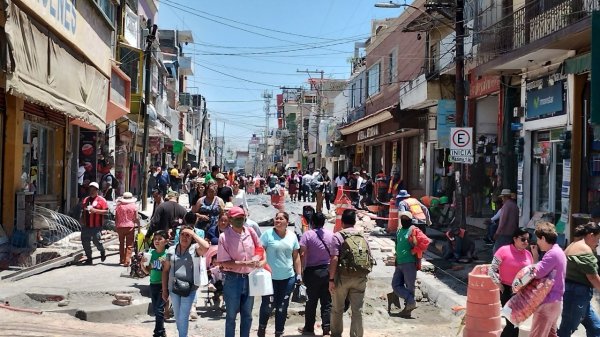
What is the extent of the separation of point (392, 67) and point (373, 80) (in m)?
4.07

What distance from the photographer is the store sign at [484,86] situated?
1746cm

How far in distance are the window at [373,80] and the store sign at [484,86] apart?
13574mm

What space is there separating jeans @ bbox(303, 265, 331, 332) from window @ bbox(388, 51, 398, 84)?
22.3m

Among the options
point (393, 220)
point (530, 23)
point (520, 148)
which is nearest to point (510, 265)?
point (530, 23)

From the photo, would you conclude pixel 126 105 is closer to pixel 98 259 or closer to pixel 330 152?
pixel 98 259

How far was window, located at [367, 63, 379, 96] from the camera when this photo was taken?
108ft

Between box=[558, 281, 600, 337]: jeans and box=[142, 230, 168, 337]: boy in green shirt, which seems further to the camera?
box=[142, 230, 168, 337]: boy in green shirt

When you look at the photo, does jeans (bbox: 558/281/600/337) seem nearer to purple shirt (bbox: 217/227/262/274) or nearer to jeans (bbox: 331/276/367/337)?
jeans (bbox: 331/276/367/337)

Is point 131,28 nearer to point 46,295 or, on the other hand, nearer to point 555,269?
point 46,295

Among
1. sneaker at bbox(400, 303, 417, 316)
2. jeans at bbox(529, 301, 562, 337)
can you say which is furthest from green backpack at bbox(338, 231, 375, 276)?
sneaker at bbox(400, 303, 417, 316)

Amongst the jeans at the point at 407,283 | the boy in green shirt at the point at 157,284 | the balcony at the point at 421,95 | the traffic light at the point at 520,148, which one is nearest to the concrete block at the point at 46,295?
the boy in green shirt at the point at 157,284

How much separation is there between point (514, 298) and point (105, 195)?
13.3m

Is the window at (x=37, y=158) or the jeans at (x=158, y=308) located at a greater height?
the window at (x=37, y=158)

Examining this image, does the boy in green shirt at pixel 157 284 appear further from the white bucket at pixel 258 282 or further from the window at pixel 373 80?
the window at pixel 373 80
